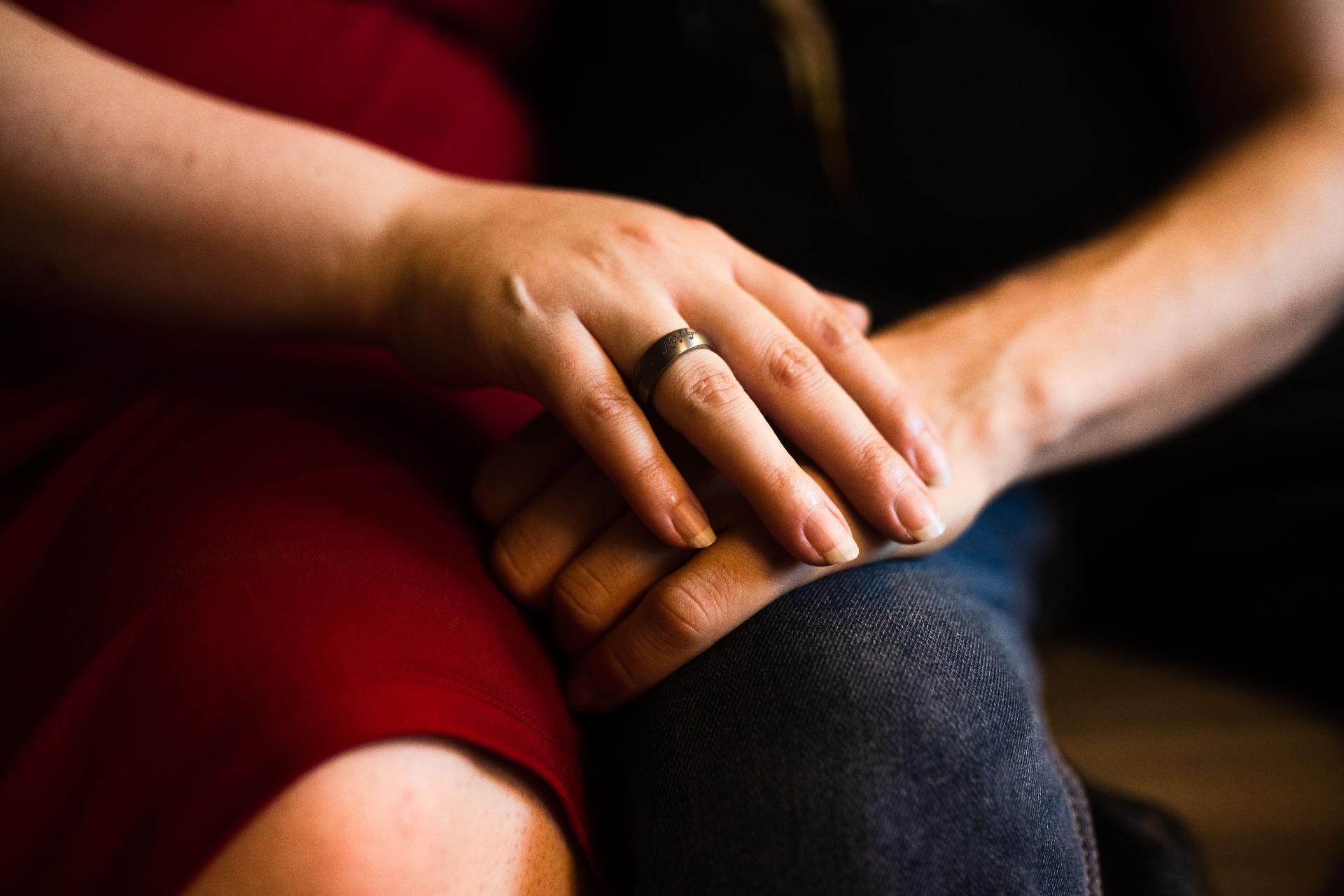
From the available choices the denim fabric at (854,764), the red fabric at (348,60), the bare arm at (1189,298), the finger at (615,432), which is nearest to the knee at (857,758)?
the denim fabric at (854,764)

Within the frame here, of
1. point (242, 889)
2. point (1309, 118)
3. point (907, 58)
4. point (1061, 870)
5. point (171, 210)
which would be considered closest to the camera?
point (242, 889)

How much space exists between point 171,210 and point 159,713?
407mm

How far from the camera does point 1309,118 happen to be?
33.1 inches

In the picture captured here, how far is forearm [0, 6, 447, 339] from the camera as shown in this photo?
24.9 inches

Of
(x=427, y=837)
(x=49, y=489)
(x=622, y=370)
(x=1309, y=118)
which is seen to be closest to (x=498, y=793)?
(x=427, y=837)

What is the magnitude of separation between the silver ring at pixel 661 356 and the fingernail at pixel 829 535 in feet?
0.48

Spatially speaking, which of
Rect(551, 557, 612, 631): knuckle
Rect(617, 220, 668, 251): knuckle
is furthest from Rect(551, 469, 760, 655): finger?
Rect(617, 220, 668, 251): knuckle

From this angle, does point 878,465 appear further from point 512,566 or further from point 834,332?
point 512,566

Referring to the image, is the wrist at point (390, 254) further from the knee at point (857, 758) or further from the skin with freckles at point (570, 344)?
the knee at point (857, 758)

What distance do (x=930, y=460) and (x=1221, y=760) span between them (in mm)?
780

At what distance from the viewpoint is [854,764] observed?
510 millimetres

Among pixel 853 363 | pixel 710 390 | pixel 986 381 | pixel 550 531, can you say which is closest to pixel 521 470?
pixel 550 531

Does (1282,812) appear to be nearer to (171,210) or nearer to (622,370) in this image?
(622,370)

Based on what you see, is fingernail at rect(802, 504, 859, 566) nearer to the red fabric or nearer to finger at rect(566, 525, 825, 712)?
finger at rect(566, 525, 825, 712)
